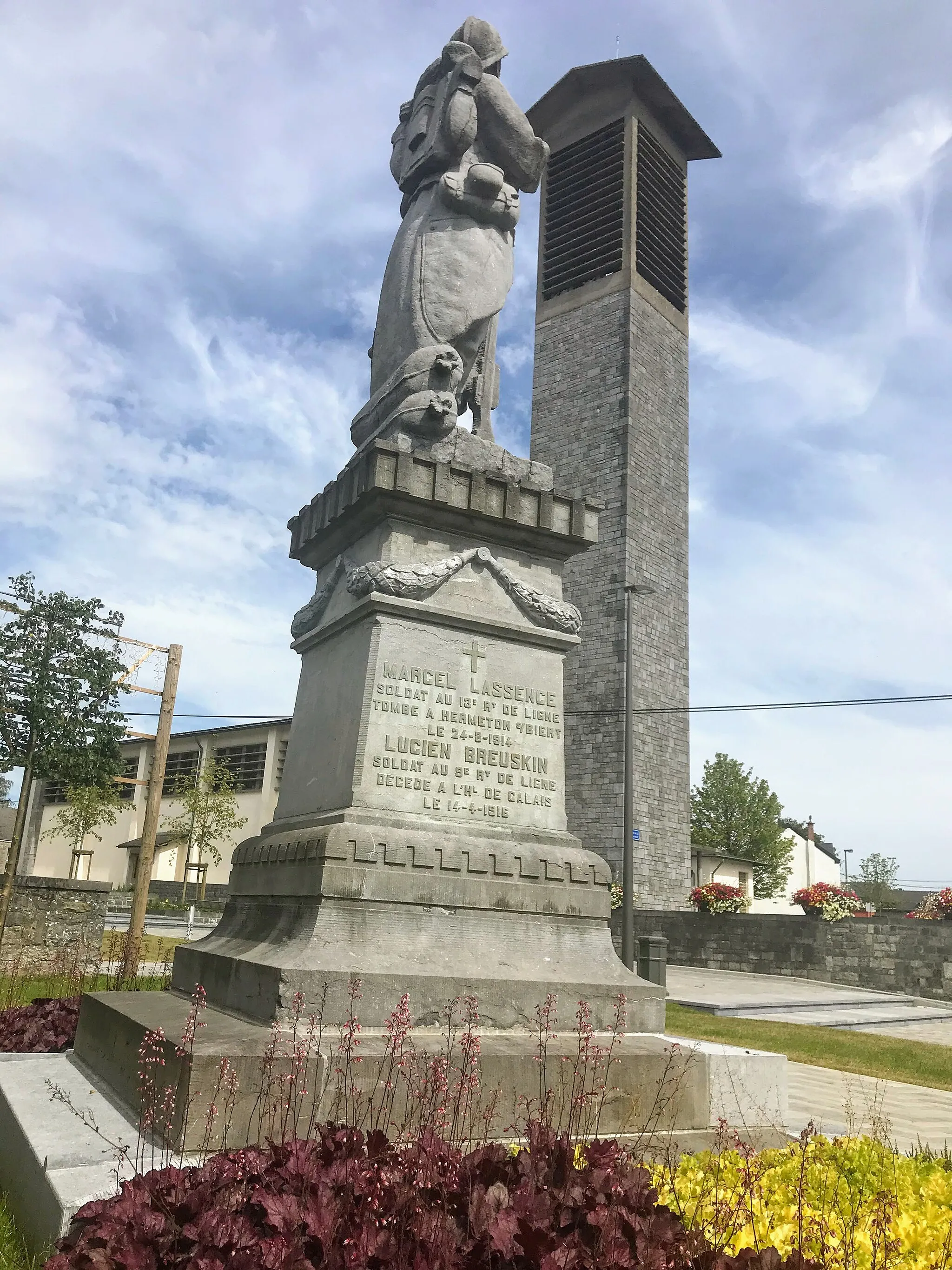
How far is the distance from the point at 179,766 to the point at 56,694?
116 ft

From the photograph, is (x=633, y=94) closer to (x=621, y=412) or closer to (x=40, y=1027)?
(x=621, y=412)

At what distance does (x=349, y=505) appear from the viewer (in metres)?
6.20

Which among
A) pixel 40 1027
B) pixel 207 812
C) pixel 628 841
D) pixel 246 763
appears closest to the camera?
pixel 40 1027

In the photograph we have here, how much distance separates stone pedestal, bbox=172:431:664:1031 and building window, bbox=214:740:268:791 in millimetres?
41680

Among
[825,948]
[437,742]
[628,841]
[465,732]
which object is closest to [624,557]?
[825,948]

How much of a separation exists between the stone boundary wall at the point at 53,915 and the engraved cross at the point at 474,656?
11402 millimetres

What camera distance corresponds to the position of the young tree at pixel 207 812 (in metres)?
41.4

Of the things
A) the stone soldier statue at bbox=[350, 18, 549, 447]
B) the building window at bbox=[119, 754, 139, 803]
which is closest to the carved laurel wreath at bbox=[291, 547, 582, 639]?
the stone soldier statue at bbox=[350, 18, 549, 447]

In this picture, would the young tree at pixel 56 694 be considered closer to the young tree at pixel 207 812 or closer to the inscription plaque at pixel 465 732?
the inscription plaque at pixel 465 732

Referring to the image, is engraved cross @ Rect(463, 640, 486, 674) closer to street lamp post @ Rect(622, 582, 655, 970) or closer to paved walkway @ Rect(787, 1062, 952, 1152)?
paved walkway @ Rect(787, 1062, 952, 1152)

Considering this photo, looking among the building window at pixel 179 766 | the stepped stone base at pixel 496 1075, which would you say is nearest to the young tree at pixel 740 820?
the building window at pixel 179 766

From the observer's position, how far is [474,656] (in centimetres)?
587

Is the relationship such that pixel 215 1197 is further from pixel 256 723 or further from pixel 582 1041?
pixel 256 723

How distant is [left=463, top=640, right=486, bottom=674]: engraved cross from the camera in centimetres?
585
